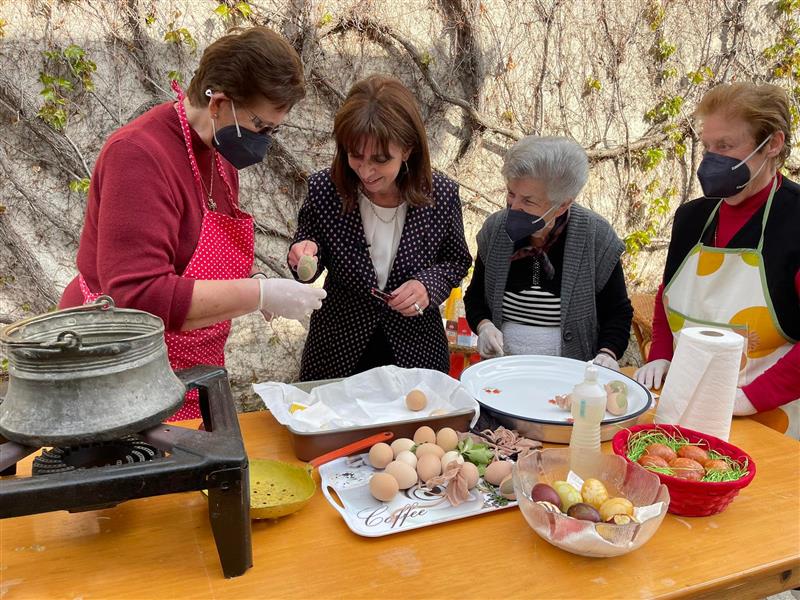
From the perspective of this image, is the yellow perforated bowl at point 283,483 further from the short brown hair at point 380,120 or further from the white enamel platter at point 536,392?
the short brown hair at point 380,120

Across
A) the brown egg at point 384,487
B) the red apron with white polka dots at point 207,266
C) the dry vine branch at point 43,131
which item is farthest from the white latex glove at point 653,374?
the dry vine branch at point 43,131

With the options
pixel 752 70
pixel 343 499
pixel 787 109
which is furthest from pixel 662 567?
pixel 752 70

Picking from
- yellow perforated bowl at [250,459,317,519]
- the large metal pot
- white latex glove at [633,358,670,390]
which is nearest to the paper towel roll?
white latex glove at [633,358,670,390]

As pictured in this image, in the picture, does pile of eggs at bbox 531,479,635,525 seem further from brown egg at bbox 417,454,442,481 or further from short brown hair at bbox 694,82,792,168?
short brown hair at bbox 694,82,792,168

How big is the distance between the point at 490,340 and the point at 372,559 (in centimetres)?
137

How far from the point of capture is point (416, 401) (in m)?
1.80

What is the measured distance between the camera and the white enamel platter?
5.76 feet

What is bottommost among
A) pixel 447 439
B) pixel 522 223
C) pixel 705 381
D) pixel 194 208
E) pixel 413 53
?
pixel 447 439

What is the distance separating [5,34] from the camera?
12.3 feet

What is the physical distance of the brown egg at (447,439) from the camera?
5.31 ft

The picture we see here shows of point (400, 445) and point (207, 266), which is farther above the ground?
point (207, 266)

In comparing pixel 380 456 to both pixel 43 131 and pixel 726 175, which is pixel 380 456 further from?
pixel 43 131

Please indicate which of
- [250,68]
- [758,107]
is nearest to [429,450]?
[250,68]

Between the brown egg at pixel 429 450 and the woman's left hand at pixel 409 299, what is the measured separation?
765mm
